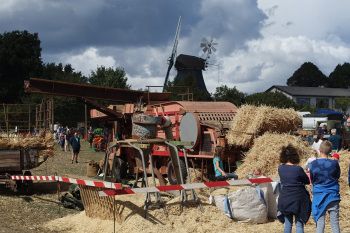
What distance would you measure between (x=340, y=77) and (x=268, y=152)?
5294 inches

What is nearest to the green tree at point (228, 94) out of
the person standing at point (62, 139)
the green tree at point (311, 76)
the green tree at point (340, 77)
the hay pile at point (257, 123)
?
the person standing at point (62, 139)

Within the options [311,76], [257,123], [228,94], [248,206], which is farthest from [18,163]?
[311,76]

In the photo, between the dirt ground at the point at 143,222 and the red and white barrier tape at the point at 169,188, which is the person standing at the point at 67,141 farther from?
the red and white barrier tape at the point at 169,188

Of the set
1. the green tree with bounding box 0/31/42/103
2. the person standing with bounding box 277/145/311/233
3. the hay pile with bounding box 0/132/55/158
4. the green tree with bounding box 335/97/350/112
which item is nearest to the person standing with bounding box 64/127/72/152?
the hay pile with bounding box 0/132/55/158

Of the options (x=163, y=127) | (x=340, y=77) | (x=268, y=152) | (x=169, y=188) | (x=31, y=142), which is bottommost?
(x=169, y=188)

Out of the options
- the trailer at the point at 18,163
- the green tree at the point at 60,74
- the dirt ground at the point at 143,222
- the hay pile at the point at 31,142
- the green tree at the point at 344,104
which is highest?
the green tree at the point at 60,74

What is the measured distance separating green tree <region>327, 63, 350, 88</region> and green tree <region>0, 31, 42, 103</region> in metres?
90.8

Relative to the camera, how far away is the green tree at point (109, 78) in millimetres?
65188

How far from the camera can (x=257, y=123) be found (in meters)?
13.4

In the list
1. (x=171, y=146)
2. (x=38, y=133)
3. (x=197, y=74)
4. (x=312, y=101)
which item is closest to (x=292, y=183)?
(x=171, y=146)

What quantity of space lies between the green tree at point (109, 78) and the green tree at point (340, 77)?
87.9 m

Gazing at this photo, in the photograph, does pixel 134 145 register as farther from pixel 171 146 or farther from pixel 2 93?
pixel 2 93

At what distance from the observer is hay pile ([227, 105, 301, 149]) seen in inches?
530

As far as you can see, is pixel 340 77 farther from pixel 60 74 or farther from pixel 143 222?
pixel 143 222
